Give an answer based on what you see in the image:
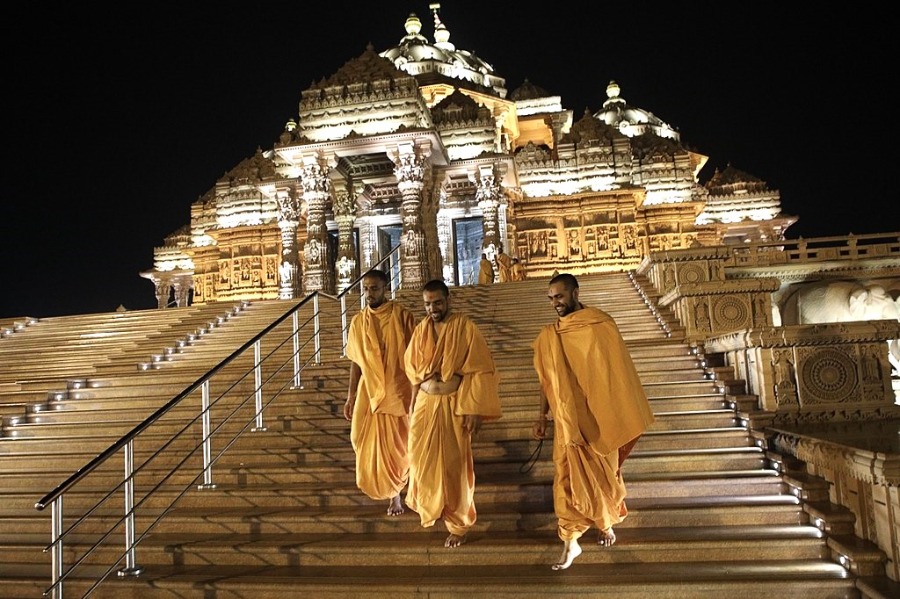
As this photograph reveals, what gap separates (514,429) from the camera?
243 inches

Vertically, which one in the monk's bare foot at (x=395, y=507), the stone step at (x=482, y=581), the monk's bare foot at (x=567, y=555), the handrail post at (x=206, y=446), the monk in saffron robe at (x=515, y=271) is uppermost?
the monk in saffron robe at (x=515, y=271)

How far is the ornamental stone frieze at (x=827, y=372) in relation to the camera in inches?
232

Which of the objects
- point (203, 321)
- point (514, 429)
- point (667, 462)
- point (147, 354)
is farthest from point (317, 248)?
point (667, 462)

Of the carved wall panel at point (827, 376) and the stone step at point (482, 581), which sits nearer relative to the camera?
the stone step at point (482, 581)

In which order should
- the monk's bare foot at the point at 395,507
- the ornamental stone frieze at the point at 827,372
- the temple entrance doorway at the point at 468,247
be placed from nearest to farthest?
the monk's bare foot at the point at 395,507, the ornamental stone frieze at the point at 827,372, the temple entrance doorway at the point at 468,247

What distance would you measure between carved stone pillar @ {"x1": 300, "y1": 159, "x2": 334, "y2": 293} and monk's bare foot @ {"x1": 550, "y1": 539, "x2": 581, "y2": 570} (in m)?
14.2

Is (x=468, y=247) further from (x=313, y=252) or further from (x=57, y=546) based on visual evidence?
(x=57, y=546)

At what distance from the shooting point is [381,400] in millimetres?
5117

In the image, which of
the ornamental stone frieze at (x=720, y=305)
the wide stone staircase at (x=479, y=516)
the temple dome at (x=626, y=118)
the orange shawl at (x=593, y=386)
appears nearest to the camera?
the wide stone staircase at (x=479, y=516)

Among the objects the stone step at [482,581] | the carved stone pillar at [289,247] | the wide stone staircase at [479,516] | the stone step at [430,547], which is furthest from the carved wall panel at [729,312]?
the carved stone pillar at [289,247]

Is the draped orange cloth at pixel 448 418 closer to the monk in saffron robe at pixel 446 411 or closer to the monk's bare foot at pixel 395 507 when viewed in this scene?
the monk in saffron robe at pixel 446 411

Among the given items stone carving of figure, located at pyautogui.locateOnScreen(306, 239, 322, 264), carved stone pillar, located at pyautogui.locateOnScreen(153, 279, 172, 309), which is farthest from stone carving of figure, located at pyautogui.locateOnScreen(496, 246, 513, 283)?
carved stone pillar, located at pyautogui.locateOnScreen(153, 279, 172, 309)

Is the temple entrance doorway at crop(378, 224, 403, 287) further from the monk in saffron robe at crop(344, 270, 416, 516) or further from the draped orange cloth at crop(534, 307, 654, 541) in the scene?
the draped orange cloth at crop(534, 307, 654, 541)

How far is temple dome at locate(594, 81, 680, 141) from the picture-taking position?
116 feet
